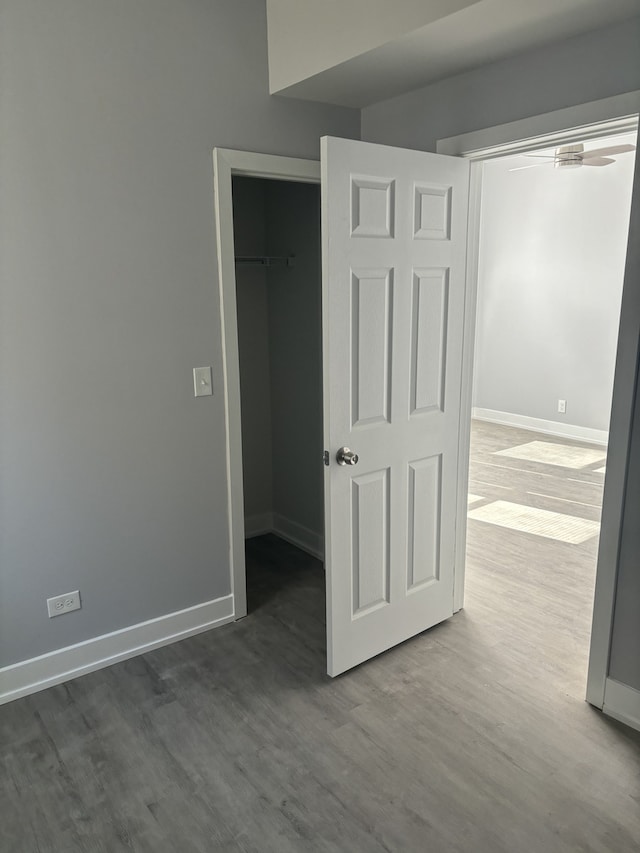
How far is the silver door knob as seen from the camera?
246 centimetres

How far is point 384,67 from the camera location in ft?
8.27

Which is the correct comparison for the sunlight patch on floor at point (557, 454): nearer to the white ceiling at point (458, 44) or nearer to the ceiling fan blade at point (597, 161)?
the ceiling fan blade at point (597, 161)

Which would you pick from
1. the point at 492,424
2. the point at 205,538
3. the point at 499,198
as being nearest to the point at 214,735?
the point at 205,538

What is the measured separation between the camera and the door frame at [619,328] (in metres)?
2.16

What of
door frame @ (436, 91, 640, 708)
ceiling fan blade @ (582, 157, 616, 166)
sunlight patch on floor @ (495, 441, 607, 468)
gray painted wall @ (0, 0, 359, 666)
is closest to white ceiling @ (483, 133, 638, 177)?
ceiling fan blade @ (582, 157, 616, 166)

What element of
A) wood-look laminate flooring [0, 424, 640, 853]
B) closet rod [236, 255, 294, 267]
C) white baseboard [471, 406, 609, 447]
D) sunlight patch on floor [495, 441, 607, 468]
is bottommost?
wood-look laminate flooring [0, 424, 640, 853]

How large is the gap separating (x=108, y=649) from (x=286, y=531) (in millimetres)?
1602

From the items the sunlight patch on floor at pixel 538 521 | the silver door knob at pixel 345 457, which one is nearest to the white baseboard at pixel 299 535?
the sunlight patch on floor at pixel 538 521

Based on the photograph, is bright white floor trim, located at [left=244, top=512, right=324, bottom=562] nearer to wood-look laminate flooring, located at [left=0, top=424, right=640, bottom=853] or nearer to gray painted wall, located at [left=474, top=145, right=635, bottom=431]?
wood-look laminate flooring, located at [left=0, top=424, right=640, bottom=853]

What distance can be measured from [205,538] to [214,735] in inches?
35.6

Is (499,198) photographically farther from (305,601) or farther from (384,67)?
(305,601)

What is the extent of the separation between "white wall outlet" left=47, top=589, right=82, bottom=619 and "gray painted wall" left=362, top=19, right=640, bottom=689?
2113 millimetres

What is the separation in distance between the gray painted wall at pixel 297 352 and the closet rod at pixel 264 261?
0.04 meters

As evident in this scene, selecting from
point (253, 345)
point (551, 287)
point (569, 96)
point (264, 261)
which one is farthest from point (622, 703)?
point (551, 287)
